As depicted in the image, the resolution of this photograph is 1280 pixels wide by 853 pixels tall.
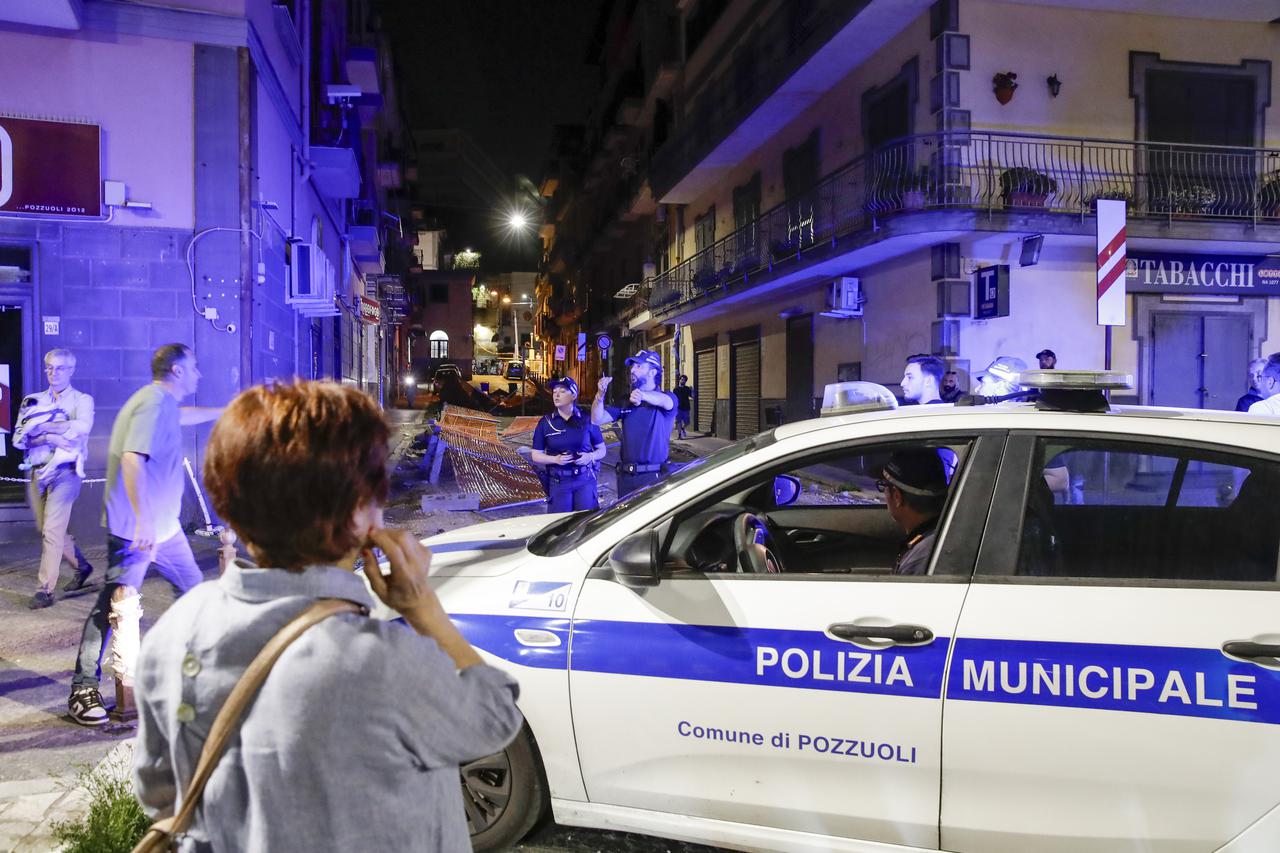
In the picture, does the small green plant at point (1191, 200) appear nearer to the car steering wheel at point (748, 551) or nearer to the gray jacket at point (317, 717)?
the car steering wheel at point (748, 551)

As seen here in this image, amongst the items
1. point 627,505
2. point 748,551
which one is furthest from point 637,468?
point 748,551

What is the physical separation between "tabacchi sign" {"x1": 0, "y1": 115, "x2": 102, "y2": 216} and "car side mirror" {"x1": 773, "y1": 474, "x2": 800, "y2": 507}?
885cm

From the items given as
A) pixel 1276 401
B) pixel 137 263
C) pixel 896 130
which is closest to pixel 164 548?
pixel 137 263

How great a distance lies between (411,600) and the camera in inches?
48.8

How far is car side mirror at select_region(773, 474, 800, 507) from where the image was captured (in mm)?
4262

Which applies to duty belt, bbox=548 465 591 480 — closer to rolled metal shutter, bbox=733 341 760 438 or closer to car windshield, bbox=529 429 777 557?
car windshield, bbox=529 429 777 557

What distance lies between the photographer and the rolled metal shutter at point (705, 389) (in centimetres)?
2547

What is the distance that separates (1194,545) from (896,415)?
3.34 ft

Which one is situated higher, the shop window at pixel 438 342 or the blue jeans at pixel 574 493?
the shop window at pixel 438 342

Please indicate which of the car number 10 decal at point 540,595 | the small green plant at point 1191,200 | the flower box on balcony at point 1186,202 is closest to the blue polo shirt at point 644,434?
the car number 10 decal at point 540,595

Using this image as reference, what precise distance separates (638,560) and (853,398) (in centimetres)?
127

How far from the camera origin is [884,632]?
7.91ft

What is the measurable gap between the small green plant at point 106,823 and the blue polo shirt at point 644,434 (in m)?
3.74

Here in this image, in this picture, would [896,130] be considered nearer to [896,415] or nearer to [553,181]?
[896,415]
